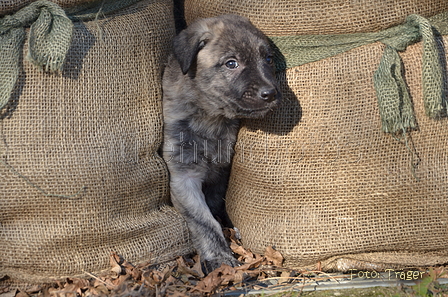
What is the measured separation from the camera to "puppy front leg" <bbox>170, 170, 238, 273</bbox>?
4.43m

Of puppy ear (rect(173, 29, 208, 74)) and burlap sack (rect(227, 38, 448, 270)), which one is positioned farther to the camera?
puppy ear (rect(173, 29, 208, 74))

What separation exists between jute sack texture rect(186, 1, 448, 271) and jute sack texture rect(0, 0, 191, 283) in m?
1.02

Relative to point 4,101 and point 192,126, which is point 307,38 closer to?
point 192,126

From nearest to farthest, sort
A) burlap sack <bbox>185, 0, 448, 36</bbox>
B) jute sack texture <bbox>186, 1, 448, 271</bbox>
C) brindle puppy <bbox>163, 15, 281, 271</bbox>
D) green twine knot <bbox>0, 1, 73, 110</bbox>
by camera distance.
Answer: green twine knot <bbox>0, 1, 73, 110</bbox> → jute sack texture <bbox>186, 1, 448, 271</bbox> → burlap sack <bbox>185, 0, 448, 36</bbox> → brindle puppy <bbox>163, 15, 281, 271</bbox>

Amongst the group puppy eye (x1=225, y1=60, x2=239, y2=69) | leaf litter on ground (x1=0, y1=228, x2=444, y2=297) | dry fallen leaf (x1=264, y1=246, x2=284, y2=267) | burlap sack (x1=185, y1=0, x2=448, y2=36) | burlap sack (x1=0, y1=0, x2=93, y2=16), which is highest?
burlap sack (x1=185, y1=0, x2=448, y2=36)

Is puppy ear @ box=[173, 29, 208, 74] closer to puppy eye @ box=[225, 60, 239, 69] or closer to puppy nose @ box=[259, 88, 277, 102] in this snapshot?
puppy eye @ box=[225, 60, 239, 69]

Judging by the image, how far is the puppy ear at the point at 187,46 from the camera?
444cm

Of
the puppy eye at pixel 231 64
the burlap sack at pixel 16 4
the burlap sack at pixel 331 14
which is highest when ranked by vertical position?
the burlap sack at pixel 331 14

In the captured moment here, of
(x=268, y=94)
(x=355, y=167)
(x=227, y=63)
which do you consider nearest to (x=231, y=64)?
(x=227, y=63)

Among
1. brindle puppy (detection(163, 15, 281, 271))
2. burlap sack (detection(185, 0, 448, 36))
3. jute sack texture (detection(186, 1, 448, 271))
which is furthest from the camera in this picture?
brindle puppy (detection(163, 15, 281, 271))

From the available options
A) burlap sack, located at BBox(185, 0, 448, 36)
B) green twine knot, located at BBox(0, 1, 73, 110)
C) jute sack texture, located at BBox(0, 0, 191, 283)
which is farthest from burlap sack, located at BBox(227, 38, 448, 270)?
green twine knot, located at BBox(0, 1, 73, 110)

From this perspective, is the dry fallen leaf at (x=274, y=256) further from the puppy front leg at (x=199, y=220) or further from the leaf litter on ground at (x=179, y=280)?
the puppy front leg at (x=199, y=220)

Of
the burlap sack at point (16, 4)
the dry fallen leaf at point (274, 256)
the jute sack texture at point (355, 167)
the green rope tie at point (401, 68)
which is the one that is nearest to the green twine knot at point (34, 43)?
the burlap sack at point (16, 4)

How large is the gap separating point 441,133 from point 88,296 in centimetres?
290
